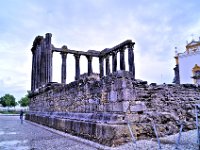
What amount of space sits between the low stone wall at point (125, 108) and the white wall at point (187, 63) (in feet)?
72.8

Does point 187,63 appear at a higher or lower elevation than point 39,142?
higher

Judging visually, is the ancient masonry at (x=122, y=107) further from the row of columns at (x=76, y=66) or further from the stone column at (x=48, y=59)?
the row of columns at (x=76, y=66)

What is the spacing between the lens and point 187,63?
3064cm

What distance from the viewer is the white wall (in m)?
29.6

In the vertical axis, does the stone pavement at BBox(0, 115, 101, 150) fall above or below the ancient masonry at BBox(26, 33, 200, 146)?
below

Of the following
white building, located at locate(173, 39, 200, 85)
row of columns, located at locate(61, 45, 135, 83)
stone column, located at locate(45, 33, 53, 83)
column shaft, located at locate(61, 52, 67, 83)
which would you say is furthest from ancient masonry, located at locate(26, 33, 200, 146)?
white building, located at locate(173, 39, 200, 85)

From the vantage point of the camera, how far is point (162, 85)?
782 cm

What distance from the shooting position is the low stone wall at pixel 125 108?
6.49 meters

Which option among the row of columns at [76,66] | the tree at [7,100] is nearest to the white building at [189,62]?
the row of columns at [76,66]

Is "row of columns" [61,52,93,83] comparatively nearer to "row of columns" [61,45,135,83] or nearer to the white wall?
"row of columns" [61,45,135,83]

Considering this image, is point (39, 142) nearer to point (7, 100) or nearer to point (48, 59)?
point (48, 59)

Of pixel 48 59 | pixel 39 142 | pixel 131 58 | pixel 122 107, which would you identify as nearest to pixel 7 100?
pixel 48 59

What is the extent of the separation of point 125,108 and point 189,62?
2659 centimetres

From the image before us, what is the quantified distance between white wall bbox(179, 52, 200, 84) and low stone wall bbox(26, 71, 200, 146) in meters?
22.2
